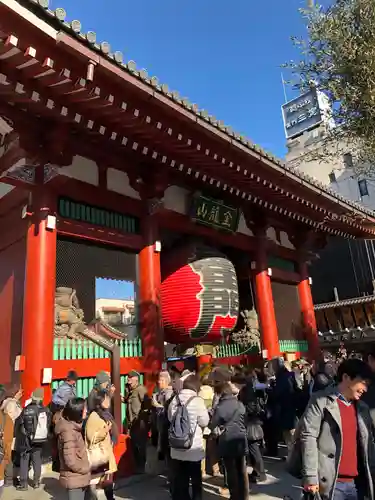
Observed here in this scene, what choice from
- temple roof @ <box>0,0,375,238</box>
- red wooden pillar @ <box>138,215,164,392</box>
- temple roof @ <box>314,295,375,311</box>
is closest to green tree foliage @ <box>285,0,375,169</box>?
temple roof @ <box>0,0,375,238</box>

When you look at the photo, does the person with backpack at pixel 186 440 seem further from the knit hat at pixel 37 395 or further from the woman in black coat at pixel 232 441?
the knit hat at pixel 37 395

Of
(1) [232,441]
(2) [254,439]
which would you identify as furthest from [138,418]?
(1) [232,441]

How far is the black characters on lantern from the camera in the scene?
8.52 m

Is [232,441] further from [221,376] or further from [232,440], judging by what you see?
[221,376]

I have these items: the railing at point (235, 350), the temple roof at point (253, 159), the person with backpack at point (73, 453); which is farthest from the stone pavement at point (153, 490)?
the temple roof at point (253, 159)

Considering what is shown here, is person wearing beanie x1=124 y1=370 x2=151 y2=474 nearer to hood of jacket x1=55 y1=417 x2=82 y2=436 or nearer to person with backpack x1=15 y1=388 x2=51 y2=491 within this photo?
person with backpack x1=15 y1=388 x2=51 y2=491

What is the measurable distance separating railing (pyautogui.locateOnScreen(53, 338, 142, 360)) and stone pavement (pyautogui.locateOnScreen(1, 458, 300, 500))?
1712mm

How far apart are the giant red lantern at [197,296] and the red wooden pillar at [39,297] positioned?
2895mm

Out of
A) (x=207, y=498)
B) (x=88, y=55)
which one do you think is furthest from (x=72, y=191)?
(x=207, y=498)

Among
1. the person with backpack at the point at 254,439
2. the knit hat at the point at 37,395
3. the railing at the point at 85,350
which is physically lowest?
the person with backpack at the point at 254,439

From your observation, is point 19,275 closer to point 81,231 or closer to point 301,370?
point 81,231

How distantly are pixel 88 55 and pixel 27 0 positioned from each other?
0.85 meters

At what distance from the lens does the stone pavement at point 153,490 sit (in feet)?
16.2

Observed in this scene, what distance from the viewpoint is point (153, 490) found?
5.23m
